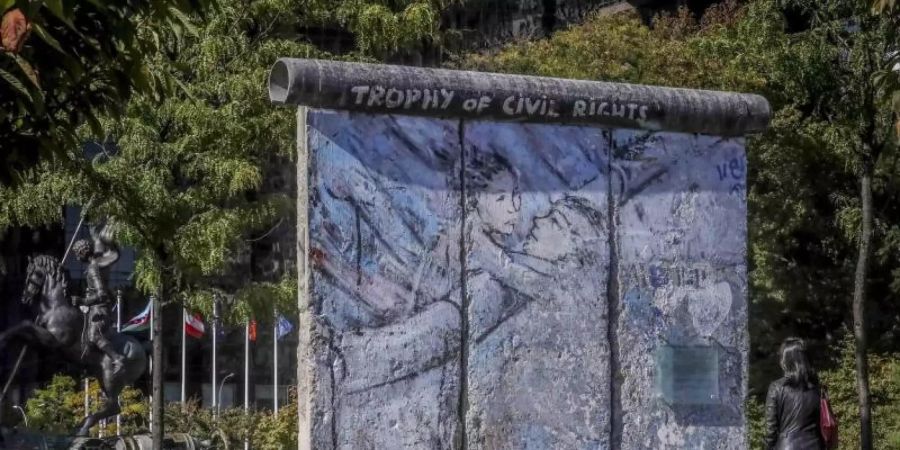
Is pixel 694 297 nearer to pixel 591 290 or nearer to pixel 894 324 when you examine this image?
pixel 591 290

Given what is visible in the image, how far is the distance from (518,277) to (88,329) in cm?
1151

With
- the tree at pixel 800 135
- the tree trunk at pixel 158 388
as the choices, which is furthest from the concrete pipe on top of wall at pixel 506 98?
the tree at pixel 800 135

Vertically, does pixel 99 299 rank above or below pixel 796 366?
above

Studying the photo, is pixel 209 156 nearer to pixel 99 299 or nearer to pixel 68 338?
pixel 99 299

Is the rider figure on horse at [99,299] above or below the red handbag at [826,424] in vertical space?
above

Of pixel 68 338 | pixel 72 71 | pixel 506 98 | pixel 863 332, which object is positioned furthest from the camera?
pixel 863 332

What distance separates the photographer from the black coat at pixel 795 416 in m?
13.4

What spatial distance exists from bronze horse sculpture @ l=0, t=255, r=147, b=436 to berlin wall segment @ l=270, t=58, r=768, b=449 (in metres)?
11.4

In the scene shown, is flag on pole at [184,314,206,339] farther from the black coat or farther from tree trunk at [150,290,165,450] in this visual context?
the black coat

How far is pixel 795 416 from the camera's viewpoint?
13391 mm

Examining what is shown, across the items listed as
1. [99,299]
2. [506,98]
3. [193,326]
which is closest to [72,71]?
[506,98]

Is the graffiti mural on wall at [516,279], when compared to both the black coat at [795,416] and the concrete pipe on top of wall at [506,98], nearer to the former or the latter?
the concrete pipe on top of wall at [506,98]

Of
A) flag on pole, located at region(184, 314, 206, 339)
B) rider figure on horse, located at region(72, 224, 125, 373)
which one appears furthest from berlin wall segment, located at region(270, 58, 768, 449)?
flag on pole, located at region(184, 314, 206, 339)

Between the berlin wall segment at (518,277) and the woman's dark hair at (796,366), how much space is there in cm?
317
